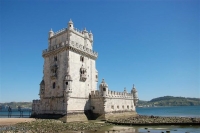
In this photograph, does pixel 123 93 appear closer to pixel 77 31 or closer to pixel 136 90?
pixel 136 90

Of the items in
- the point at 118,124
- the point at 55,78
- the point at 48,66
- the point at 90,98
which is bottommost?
the point at 118,124

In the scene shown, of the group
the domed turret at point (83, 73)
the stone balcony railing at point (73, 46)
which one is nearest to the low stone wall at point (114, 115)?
the domed turret at point (83, 73)

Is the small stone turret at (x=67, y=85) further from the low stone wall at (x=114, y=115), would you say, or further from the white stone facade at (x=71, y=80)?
the low stone wall at (x=114, y=115)

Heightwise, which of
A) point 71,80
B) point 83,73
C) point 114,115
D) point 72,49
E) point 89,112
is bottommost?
point 114,115

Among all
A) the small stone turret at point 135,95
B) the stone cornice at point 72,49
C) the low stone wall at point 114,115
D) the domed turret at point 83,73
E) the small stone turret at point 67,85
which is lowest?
the low stone wall at point 114,115

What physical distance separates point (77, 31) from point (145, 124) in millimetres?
24234

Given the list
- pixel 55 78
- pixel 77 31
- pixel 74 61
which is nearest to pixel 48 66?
pixel 55 78

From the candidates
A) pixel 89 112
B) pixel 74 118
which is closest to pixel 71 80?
pixel 74 118

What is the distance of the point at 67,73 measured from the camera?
3491 centimetres

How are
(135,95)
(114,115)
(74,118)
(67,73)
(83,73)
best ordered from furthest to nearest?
(135,95) → (114,115) → (83,73) → (67,73) → (74,118)

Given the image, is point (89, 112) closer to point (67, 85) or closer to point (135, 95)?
point (67, 85)

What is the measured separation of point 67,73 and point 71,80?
62.8 inches

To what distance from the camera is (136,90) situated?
51.4 meters

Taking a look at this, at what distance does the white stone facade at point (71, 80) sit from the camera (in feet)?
117
